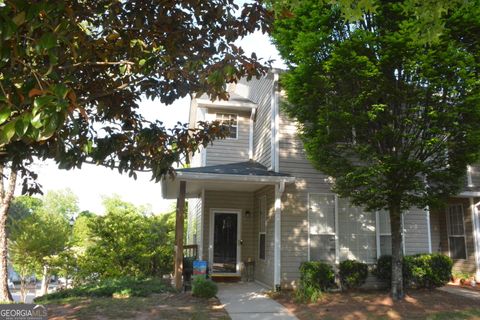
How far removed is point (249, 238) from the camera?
13.8 metres

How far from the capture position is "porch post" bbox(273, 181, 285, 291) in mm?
10618

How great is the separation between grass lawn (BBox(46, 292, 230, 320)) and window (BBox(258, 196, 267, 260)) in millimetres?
3316

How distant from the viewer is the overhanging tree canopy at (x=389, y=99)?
26.4ft

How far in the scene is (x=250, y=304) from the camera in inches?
355

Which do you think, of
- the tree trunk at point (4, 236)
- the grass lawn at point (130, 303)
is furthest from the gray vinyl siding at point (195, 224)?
the tree trunk at point (4, 236)

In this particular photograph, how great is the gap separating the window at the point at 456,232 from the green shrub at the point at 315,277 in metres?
6.09

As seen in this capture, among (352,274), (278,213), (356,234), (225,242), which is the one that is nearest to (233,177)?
(278,213)

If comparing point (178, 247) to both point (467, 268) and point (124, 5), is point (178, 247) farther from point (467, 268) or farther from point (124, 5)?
point (467, 268)

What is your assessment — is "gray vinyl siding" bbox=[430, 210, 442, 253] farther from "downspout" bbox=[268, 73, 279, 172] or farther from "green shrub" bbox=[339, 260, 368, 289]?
"downspout" bbox=[268, 73, 279, 172]

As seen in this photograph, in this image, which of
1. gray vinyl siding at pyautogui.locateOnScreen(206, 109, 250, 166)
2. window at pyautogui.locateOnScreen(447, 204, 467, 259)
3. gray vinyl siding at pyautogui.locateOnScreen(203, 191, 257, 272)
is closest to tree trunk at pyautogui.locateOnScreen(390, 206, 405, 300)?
gray vinyl siding at pyautogui.locateOnScreen(203, 191, 257, 272)

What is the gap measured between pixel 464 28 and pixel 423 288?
645cm

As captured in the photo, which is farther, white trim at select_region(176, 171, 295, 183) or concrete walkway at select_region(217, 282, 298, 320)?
white trim at select_region(176, 171, 295, 183)

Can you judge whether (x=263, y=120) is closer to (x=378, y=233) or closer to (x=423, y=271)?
(x=378, y=233)

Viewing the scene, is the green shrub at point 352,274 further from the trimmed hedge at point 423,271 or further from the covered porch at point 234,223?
the covered porch at point 234,223
